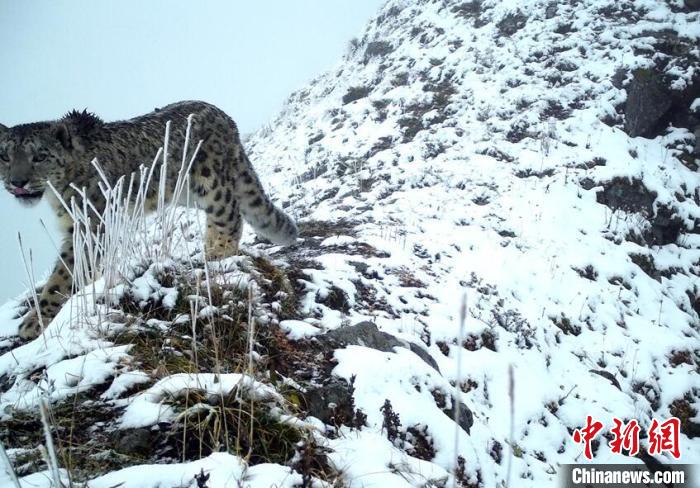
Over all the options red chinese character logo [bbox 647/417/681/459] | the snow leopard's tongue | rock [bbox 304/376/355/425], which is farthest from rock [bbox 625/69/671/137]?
the snow leopard's tongue

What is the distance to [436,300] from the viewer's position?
5.49m

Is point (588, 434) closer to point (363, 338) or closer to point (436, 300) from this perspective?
point (436, 300)

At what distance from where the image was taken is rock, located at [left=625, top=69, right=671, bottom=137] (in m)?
9.51

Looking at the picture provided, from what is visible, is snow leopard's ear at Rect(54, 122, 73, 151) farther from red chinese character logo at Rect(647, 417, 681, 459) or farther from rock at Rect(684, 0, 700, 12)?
rock at Rect(684, 0, 700, 12)


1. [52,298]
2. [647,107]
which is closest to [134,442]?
[52,298]

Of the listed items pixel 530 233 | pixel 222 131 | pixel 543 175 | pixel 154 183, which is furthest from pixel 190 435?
pixel 543 175

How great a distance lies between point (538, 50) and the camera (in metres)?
12.8

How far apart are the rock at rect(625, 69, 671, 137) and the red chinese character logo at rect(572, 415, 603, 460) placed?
24.5 ft

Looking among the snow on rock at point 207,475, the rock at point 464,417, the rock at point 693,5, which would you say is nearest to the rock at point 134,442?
the snow on rock at point 207,475

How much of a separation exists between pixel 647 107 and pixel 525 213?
14.9 ft

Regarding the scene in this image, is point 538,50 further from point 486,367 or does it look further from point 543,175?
point 486,367

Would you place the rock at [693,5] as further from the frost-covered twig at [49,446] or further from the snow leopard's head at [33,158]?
the frost-covered twig at [49,446]

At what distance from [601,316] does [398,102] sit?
8790 millimetres

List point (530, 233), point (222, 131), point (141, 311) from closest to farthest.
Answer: point (141, 311), point (222, 131), point (530, 233)
